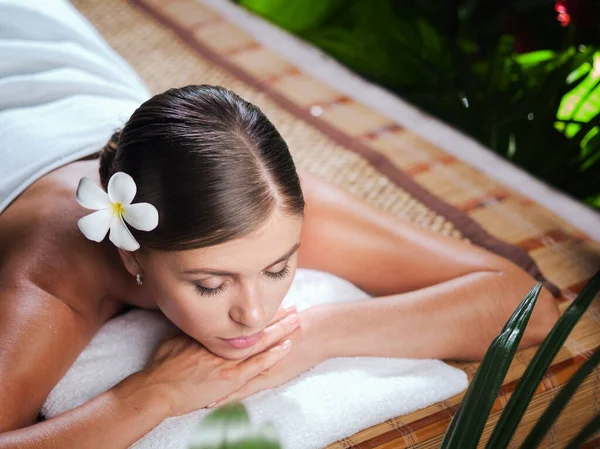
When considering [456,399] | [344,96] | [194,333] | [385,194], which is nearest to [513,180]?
[385,194]

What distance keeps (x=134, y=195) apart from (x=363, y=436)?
55 centimetres

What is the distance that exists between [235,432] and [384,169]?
1444mm

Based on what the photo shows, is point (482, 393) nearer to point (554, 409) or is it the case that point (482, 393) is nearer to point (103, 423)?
point (554, 409)

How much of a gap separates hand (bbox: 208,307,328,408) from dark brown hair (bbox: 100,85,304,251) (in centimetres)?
28

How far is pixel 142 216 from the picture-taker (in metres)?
0.91

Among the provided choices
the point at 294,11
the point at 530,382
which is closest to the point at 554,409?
the point at 530,382

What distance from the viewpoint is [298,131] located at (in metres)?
1.97

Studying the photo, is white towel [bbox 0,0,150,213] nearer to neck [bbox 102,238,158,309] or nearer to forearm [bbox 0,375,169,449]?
neck [bbox 102,238,158,309]

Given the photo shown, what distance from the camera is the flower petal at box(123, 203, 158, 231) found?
0.91m

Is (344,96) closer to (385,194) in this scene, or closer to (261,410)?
(385,194)

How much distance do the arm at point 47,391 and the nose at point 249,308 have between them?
0.66ft

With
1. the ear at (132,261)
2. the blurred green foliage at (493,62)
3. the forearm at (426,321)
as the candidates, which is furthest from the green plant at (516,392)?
the blurred green foliage at (493,62)

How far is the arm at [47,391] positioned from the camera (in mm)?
1006

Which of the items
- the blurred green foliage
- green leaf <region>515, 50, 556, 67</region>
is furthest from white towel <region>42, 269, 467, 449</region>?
green leaf <region>515, 50, 556, 67</region>
